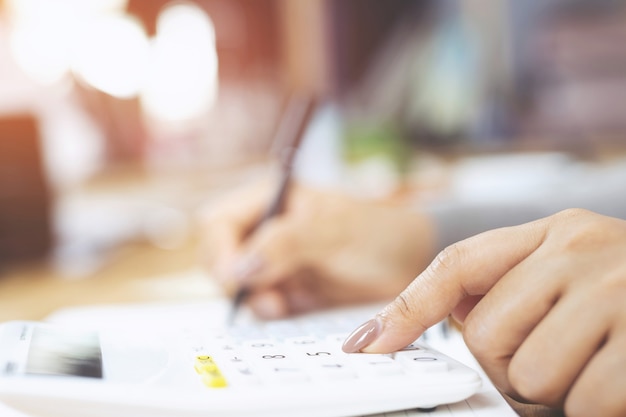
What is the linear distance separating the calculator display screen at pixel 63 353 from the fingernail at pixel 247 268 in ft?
0.69

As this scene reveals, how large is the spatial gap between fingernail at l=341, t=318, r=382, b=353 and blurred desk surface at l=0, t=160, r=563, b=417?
1.21 ft

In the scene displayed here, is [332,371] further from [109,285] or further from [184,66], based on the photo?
[184,66]

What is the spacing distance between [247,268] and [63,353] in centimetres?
26

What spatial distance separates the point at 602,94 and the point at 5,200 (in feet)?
3.11

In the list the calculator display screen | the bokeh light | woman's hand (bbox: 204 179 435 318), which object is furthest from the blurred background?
the calculator display screen

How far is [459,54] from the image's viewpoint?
4.88 feet

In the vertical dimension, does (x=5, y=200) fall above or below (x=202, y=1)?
below

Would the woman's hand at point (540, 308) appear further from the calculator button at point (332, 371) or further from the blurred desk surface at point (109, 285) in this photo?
the blurred desk surface at point (109, 285)

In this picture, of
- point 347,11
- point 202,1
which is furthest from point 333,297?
point 202,1

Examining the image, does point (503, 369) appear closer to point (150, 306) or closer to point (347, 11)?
point (150, 306)

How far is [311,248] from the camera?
1.97ft

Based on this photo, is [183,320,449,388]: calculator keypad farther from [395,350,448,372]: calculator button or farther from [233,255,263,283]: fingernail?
[233,255,263,283]: fingernail

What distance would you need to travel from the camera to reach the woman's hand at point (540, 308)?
0.82 feet

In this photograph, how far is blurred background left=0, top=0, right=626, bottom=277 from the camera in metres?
1.09
